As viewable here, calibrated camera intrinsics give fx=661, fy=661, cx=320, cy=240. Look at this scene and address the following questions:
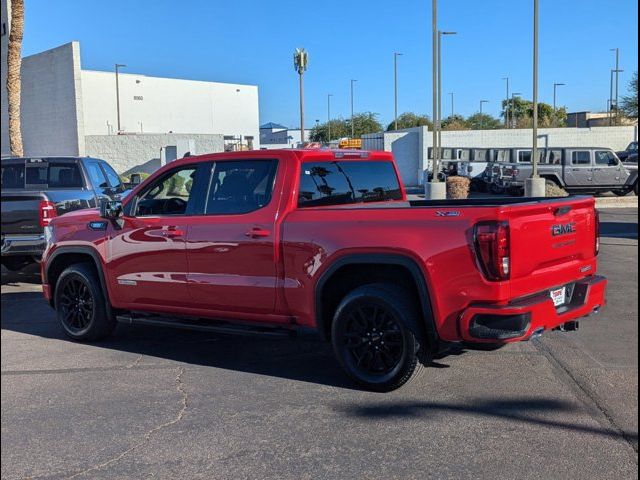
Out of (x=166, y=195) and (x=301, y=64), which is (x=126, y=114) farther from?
(x=166, y=195)

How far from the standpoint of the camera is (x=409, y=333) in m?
5.01

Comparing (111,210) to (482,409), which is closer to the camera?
(482,409)

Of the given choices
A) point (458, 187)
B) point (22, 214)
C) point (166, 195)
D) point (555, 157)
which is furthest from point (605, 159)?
point (166, 195)

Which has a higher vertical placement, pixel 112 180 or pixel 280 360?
pixel 112 180

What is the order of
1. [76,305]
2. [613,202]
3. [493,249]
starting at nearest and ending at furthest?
[493,249] < [76,305] < [613,202]

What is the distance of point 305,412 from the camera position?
486 cm

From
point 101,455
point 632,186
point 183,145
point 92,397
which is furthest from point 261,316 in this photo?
point 183,145

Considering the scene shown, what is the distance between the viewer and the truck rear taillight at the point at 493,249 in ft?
14.8

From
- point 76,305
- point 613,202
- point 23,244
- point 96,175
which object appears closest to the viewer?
point 76,305

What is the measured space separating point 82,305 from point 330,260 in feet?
10.4

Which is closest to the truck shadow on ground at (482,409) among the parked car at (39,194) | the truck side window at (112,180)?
the parked car at (39,194)

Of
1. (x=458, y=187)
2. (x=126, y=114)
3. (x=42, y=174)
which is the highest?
(x=126, y=114)

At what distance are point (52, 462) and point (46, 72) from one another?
141 ft

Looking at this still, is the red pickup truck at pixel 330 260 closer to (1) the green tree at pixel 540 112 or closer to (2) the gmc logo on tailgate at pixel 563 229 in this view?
(2) the gmc logo on tailgate at pixel 563 229
